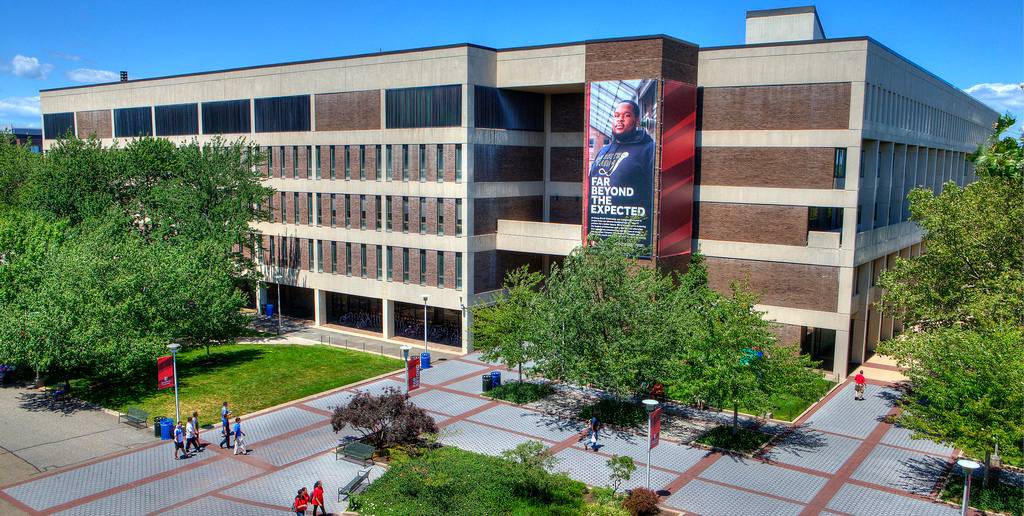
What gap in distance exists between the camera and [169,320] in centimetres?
3928

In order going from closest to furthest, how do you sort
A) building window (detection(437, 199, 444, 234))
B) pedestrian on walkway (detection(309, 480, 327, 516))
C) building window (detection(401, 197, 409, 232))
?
pedestrian on walkway (detection(309, 480, 327, 516)) → building window (detection(437, 199, 444, 234)) → building window (detection(401, 197, 409, 232))

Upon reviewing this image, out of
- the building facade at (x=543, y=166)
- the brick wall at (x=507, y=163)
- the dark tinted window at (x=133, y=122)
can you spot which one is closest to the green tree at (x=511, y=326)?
the building facade at (x=543, y=166)

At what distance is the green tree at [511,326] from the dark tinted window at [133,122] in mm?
38167

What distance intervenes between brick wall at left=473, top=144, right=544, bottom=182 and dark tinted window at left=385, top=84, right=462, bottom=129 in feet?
8.62

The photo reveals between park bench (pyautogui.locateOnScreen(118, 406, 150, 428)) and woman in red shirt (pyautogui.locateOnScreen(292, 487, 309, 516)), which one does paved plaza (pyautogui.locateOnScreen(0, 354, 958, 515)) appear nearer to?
woman in red shirt (pyautogui.locateOnScreen(292, 487, 309, 516))

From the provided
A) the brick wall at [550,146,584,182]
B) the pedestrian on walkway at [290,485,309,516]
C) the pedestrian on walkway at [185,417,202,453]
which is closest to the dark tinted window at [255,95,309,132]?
the brick wall at [550,146,584,182]

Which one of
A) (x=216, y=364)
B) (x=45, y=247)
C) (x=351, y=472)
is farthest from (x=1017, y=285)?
(x=45, y=247)

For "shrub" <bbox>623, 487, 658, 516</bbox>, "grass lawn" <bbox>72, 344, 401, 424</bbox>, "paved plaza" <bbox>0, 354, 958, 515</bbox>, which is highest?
"shrub" <bbox>623, 487, 658, 516</bbox>

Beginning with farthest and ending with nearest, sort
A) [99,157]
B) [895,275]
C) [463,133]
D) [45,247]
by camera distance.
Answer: [99,157], [463,133], [45,247], [895,275]

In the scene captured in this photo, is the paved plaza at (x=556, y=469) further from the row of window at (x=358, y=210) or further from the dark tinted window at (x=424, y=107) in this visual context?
the dark tinted window at (x=424, y=107)

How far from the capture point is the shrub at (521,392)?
124ft

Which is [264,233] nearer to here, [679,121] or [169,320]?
[169,320]

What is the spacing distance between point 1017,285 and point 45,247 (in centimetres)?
4649

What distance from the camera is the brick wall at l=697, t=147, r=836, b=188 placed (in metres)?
42.0
